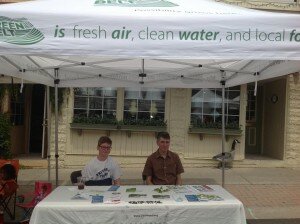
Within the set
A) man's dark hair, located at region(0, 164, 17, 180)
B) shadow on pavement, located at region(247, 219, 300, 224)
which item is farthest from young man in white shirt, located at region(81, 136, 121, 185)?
shadow on pavement, located at region(247, 219, 300, 224)

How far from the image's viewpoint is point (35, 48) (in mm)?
3578

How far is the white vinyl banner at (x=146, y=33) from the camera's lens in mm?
A: 3586

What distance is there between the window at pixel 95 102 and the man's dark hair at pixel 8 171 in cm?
471

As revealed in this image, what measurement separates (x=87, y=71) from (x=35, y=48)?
267cm

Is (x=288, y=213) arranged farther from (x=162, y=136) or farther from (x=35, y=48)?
(x=35, y=48)

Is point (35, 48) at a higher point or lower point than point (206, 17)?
lower

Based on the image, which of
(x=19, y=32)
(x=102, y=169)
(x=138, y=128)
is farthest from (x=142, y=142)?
(x=19, y=32)

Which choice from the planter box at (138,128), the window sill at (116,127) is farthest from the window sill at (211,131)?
the planter box at (138,128)

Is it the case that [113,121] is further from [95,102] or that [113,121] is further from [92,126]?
[95,102]

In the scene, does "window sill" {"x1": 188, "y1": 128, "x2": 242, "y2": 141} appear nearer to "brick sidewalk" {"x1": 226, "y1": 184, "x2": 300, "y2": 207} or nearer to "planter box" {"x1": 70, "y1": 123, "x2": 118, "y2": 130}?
"planter box" {"x1": 70, "y1": 123, "x2": 118, "y2": 130}

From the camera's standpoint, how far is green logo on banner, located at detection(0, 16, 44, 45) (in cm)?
354

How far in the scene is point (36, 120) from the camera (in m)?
12.1

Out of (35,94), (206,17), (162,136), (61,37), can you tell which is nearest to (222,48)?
(206,17)

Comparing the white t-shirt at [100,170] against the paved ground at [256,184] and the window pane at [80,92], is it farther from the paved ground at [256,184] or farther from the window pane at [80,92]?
the window pane at [80,92]
